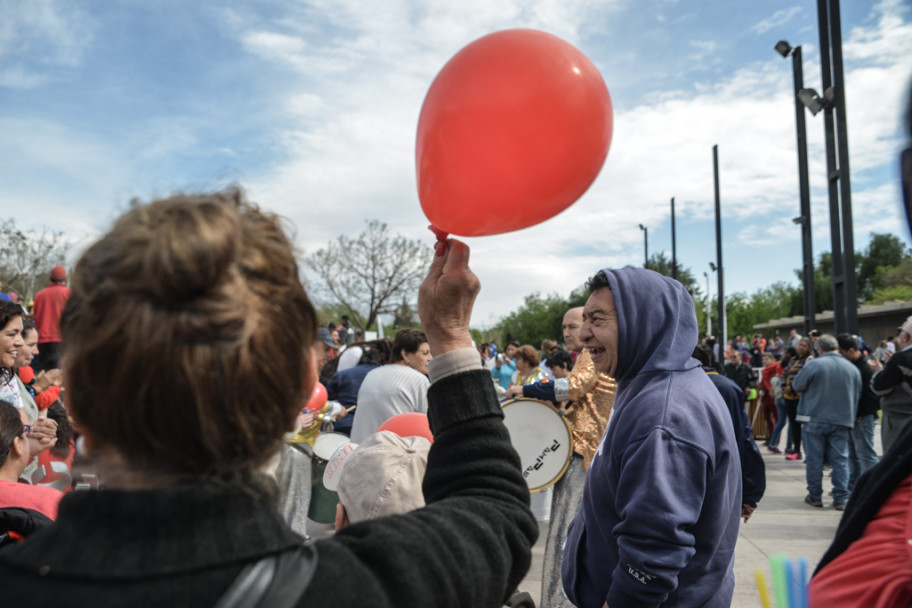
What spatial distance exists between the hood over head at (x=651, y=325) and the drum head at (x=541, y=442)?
212 centimetres

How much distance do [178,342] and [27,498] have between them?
7.47ft

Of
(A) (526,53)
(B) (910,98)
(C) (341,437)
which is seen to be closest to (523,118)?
(A) (526,53)

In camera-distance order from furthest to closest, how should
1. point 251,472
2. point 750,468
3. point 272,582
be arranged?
1. point 750,468
2. point 251,472
3. point 272,582

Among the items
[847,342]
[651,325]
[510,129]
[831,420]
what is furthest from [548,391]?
[847,342]

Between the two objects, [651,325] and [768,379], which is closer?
[651,325]

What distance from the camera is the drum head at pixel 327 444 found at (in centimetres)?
495

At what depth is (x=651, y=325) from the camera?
244 centimetres

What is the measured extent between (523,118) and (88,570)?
118 cm

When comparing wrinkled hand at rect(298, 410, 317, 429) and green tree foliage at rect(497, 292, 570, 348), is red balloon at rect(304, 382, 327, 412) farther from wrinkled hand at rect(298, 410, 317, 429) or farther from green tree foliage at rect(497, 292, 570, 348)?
green tree foliage at rect(497, 292, 570, 348)

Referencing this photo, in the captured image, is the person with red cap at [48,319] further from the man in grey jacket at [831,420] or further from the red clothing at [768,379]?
the red clothing at [768,379]

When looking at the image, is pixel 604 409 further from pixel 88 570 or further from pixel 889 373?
pixel 88 570

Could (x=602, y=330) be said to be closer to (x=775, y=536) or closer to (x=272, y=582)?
(x=272, y=582)

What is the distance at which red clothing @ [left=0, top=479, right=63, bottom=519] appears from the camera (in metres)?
2.47

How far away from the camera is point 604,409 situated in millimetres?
Result: 4406
